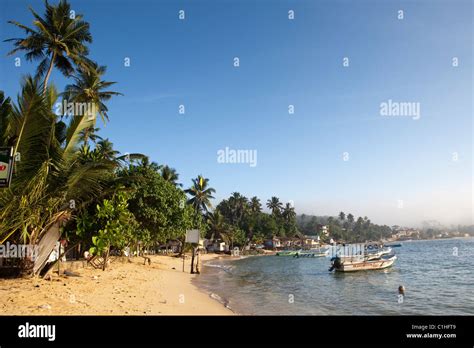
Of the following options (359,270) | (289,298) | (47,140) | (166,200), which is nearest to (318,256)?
(359,270)

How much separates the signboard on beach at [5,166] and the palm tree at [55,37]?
21813 millimetres

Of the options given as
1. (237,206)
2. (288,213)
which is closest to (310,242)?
(288,213)

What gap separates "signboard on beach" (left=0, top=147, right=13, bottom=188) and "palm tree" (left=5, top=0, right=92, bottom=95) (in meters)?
21.8

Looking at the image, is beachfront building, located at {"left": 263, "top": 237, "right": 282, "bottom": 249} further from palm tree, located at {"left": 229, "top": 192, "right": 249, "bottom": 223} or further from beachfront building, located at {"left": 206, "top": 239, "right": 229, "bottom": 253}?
beachfront building, located at {"left": 206, "top": 239, "right": 229, "bottom": 253}

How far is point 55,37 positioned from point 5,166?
25004mm

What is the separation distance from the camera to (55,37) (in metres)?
25.8

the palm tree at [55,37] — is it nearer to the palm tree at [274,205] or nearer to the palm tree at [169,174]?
the palm tree at [169,174]

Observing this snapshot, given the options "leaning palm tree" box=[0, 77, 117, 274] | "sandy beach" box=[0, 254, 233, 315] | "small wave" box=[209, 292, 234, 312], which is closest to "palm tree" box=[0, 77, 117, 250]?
"leaning palm tree" box=[0, 77, 117, 274]

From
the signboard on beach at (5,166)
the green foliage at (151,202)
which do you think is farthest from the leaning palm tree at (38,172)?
the green foliage at (151,202)

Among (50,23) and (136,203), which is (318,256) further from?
(50,23)

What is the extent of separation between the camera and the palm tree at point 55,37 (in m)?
25.2
